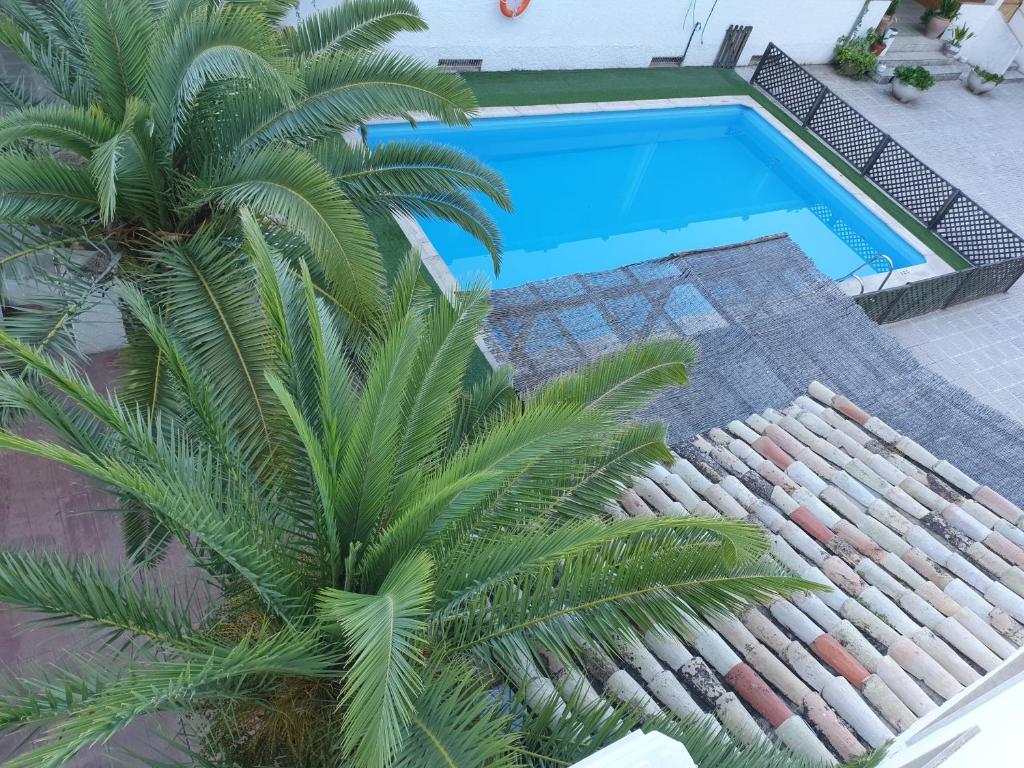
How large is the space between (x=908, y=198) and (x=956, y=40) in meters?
9.45

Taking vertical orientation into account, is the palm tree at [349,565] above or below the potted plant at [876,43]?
below

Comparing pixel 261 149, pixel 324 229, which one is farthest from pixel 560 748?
pixel 261 149

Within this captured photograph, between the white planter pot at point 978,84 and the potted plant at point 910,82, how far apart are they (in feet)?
9.82

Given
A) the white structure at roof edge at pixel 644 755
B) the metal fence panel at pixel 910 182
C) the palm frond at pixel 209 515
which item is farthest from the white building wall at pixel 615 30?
the white structure at roof edge at pixel 644 755

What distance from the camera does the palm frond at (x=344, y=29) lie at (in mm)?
5898

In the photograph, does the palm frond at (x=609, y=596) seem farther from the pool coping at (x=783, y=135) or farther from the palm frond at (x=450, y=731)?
the pool coping at (x=783, y=135)

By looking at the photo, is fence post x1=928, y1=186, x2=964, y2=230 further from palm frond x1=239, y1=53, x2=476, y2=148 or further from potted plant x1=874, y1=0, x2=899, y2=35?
palm frond x1=239, y1=53, x2=476, y2=148

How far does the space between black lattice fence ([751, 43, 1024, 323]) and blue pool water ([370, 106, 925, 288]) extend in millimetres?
807

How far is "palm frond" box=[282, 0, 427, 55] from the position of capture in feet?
19.4

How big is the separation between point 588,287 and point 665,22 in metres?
10.00

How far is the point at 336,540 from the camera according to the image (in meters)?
3.16

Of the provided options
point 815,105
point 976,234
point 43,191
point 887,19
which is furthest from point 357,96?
point 887,19

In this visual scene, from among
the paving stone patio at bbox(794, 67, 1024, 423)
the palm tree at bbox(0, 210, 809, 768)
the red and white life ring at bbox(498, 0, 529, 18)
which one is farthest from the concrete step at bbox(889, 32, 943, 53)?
the palm tree at bbox(0, 210, 809, 768)

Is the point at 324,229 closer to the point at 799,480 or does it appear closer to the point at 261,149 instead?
the point at 261,149
